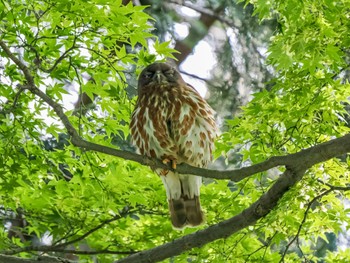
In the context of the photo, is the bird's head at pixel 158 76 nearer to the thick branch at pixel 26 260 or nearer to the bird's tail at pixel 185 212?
the bird's tail at pixel 185 212

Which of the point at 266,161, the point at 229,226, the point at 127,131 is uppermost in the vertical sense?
the point at 127,131

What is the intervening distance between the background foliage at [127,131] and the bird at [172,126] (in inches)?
4.9

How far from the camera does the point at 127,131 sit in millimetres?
5180

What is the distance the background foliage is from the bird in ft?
0.41

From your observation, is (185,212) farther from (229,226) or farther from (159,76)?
(159,76)

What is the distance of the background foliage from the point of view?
4359mm

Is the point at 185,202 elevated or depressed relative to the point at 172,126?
depressed

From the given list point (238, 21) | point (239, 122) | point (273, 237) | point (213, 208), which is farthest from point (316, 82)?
point (238, 21)

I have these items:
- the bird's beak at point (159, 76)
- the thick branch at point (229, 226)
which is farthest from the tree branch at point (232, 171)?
the bird's beak at point (159, 76)

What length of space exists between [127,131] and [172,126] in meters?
0.62

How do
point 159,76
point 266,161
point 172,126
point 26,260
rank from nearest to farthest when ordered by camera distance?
point 266,161, point 172,126, point 159,76, point 26,260

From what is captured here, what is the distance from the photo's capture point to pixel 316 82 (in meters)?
4.46

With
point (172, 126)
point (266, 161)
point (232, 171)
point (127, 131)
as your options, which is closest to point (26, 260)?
point (127, 131)

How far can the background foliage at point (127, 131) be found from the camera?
14.3ft
